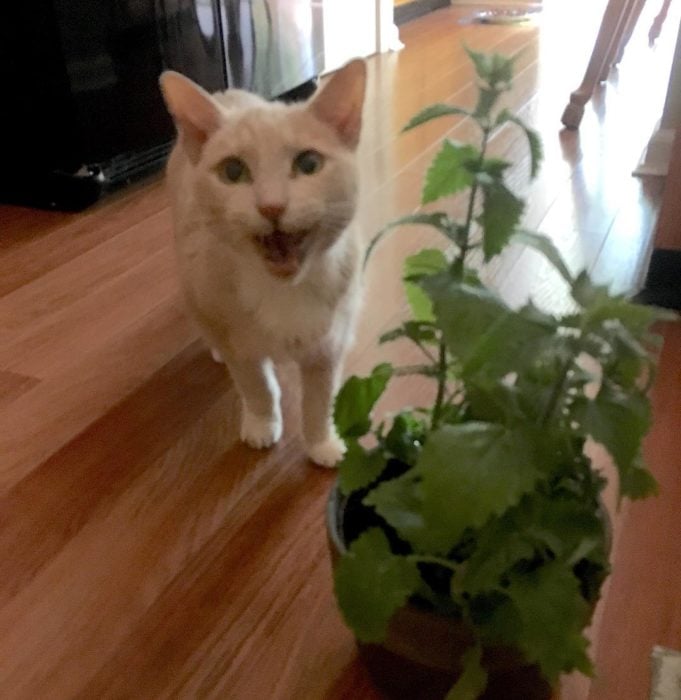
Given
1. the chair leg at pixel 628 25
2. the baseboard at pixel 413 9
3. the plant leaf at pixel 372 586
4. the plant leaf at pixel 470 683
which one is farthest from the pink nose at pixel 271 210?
the baseboard at pixel 413 9

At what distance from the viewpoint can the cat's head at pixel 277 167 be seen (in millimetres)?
846

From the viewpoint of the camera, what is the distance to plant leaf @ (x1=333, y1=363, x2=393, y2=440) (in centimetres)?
73

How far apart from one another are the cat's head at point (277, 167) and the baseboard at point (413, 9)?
11.2 ft

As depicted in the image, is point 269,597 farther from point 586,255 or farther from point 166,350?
point 586,255

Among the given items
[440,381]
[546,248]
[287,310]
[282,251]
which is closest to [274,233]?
[282,251]

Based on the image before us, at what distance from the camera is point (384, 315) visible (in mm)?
1507

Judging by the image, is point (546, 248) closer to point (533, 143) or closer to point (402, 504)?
point (533, 143)

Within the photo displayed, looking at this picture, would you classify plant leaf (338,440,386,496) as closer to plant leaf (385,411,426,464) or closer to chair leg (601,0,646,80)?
plant leaf (385,411,426,464)

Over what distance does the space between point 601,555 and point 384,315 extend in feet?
2.94

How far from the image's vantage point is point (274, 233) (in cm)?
87

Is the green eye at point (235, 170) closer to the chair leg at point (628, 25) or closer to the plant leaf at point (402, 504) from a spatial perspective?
the plant leaf at point (402, 504)

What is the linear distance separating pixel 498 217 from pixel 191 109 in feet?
1.49

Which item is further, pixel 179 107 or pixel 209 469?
pixel 209 469

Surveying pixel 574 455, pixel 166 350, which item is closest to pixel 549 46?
pixel 166 350
